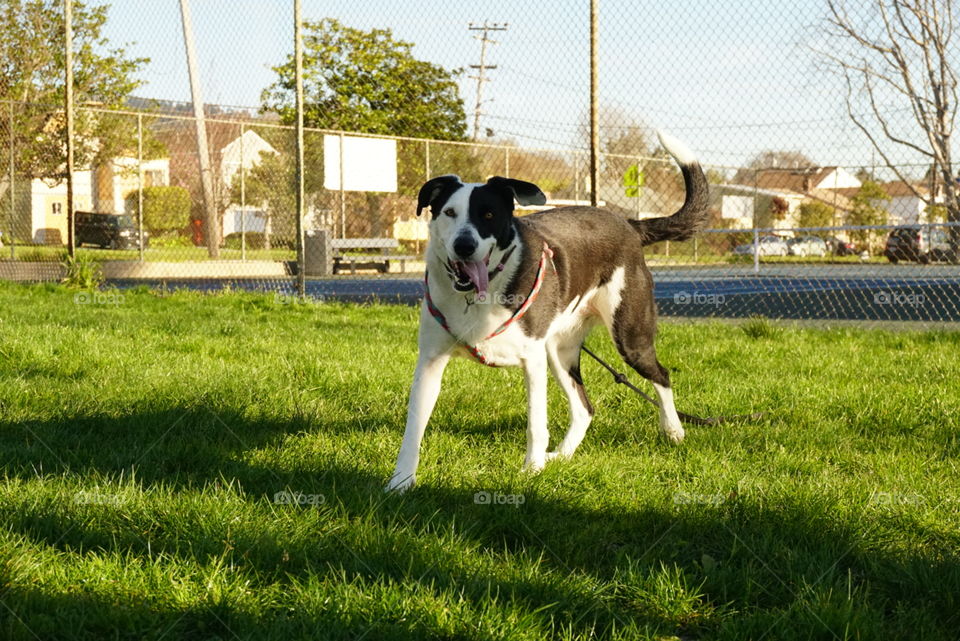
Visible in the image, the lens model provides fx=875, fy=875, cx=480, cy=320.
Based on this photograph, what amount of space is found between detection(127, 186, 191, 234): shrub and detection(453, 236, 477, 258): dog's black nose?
30657 mm

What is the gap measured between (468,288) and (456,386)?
1913 mm

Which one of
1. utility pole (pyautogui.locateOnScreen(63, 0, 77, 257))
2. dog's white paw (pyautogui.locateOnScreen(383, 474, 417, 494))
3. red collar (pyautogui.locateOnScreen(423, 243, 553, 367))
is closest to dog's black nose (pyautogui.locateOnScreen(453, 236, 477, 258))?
red collar (pyautogui.locateOnScreen(423, 243, 553, 367))

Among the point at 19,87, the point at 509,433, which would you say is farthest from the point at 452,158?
the point at 509,433

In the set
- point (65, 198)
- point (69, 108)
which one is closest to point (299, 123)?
point (69, 108)

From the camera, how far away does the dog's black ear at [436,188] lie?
363cm

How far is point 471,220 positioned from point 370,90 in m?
23.6

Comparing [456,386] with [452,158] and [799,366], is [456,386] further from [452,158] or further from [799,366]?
[452,158]

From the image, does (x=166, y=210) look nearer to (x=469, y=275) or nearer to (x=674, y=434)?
(x=674, y=434)

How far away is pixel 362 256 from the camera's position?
2169 cm

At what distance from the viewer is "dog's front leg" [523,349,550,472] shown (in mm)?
3600

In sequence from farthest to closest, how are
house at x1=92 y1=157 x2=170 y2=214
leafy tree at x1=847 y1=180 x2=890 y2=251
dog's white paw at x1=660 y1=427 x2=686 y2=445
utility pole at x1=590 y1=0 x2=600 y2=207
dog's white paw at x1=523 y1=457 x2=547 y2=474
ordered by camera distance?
1. house at x1=92 y1=157 x2=170 y2=214
2. leafy tree at x1=847 y1=180 x2=890 y2=251
3. utility pole at x1=590 y1=0 x2=600 y2=207
4. dog's white paw at x1=660 y1=427 x2=686 y2=445
5. dog's white paw at x1=523 y1=457 x2=547 y2=474

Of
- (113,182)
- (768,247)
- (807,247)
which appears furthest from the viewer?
(807,247)

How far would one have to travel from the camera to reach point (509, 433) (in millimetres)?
4254

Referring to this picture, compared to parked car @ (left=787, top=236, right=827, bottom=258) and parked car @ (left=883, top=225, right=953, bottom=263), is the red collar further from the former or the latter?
parked car @ (left=787, top=236, right=827, bottom=258)
